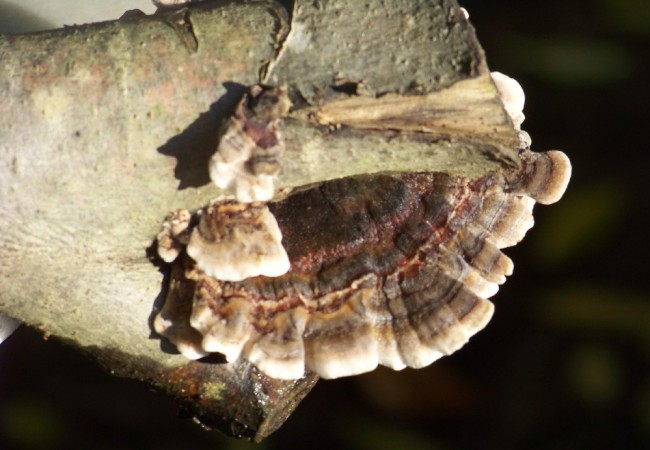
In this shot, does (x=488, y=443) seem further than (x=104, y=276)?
Yes

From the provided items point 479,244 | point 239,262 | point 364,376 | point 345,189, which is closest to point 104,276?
point 239,262

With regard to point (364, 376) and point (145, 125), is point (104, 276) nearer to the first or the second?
point (145, 125)

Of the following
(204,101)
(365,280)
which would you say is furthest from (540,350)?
(204,101)

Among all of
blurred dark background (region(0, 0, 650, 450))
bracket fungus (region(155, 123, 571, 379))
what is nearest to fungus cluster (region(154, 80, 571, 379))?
bracket fungus (region(155, 123, 571, 379))

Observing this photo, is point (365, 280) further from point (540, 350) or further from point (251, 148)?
point (540, 350)

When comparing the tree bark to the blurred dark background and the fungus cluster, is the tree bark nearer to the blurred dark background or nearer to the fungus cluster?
the fungus cluster

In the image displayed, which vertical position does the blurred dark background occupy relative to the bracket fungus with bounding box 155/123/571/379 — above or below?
below

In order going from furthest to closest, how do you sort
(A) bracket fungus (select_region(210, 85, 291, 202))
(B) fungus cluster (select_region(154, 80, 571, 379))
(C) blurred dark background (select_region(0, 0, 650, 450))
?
(C) blurred dark background (select_region(0, 0, 650, 450))
(B) fungus cluster (select_region(154, 80, 571, 379))
(A) bracket fungus (select_region(210, 85, 291, 202))
